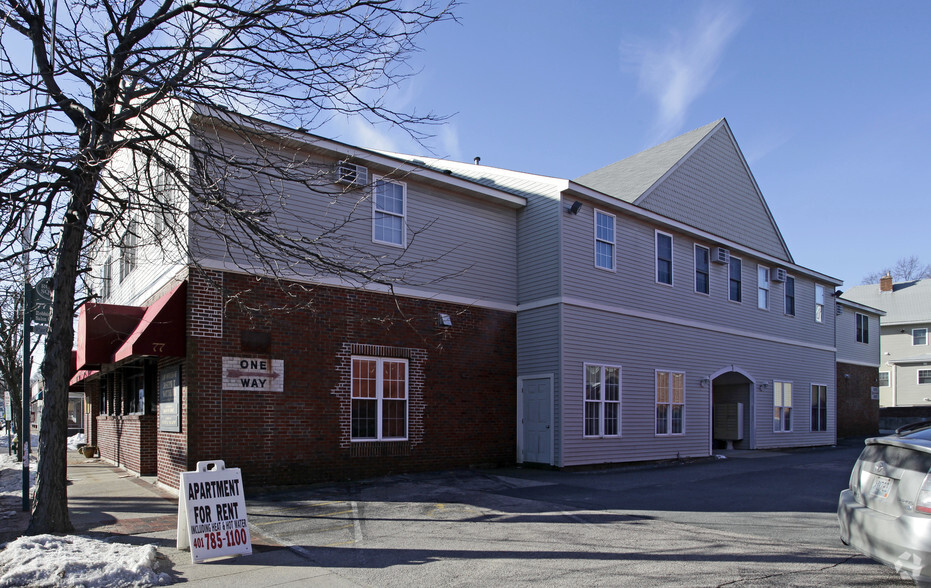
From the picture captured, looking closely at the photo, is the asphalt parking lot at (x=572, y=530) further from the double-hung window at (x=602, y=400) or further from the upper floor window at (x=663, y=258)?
the upper floor window at (x=663, y=258)

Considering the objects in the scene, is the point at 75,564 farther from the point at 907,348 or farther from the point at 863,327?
the point at 907,348

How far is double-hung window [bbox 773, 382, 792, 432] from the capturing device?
23250 mm

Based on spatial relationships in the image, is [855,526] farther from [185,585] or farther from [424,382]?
[424,382]

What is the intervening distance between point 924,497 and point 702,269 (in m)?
15.8

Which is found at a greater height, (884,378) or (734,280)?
(734,280)

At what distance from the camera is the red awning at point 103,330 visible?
1248 cm

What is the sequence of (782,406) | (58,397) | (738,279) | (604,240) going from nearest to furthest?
(58,397) < (604,240) < (738,279) < (782,406)

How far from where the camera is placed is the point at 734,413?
22344 millimetres

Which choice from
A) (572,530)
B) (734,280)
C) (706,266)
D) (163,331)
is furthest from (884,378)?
(163,331)

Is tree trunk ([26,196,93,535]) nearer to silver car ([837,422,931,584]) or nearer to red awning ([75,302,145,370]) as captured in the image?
red awning ([75,302,145,370])

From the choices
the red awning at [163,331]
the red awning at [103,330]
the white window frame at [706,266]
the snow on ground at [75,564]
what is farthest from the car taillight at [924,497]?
the white window frame at [706,266]

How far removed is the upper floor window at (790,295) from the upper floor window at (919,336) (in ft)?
85.4

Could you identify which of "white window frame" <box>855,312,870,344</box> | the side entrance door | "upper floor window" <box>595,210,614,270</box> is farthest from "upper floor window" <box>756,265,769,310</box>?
"white window frame" <box>855,312,870,344</box>

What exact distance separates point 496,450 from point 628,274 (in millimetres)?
5816
